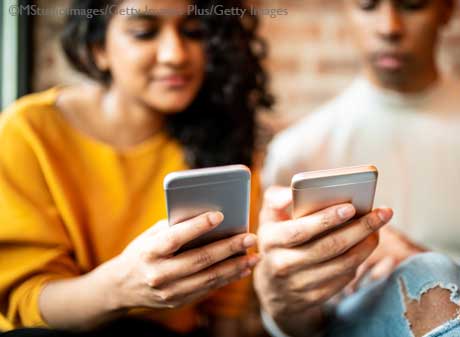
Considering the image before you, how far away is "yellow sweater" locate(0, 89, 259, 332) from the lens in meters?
0.72

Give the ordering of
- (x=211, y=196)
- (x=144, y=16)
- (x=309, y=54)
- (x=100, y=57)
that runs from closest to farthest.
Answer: (x=211, y=196) → (x=144, y=16) → (x=100, y=57) → (x=309, y=54)

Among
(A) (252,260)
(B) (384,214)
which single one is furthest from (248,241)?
(B) (384,214)

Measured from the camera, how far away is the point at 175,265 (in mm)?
568

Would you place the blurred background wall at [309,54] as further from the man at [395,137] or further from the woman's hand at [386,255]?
the woman's hand at [386,255]

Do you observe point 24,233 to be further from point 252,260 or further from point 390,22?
point 390,22

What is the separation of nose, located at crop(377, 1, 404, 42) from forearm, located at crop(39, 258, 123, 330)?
711 mm

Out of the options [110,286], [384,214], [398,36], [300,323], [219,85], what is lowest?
[300,323]

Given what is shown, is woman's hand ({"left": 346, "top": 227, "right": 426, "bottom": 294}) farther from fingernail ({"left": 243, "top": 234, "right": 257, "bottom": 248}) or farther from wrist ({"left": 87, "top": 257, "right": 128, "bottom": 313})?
wrist ({"left": 87, "top": 257, "right": 128, "bottom": 313})

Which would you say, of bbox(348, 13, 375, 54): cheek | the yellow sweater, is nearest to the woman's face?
the yellow sweater

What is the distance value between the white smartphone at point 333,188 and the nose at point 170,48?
1.13ft

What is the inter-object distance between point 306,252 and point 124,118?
0.44 m

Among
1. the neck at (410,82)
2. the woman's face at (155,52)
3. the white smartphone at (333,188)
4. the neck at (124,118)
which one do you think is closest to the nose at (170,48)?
the woman's face at (155,52)

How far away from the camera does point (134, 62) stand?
32.3 inches

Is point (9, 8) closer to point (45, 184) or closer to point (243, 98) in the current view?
point (45, 184)
